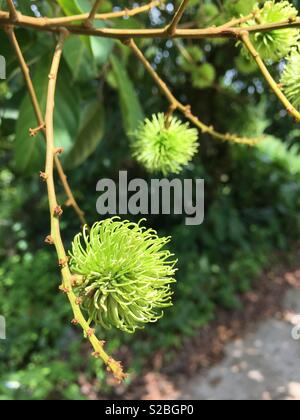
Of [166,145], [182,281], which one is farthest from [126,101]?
[182,281]

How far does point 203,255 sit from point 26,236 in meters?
0.97

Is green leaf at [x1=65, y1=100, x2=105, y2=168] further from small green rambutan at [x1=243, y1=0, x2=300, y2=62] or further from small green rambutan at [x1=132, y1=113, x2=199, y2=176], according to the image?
small green rambutan at [x1=243, y1=0, x2=300, y2=62]

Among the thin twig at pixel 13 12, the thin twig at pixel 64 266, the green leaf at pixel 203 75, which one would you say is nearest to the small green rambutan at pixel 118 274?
the thin twig at pixel 64 266

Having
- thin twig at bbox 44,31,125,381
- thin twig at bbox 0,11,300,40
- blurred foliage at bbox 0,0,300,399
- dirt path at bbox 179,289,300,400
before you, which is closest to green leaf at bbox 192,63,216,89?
blurred foliage at bbox 0,0,300,399

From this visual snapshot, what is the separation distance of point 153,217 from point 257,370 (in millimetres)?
934

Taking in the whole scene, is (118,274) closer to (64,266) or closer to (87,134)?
(64,266)

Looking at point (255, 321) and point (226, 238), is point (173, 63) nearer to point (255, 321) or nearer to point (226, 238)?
point (226, 238)

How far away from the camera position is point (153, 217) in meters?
2.68

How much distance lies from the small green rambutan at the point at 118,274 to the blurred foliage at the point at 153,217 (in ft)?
1.88

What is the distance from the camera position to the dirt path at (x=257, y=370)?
6.84 ft

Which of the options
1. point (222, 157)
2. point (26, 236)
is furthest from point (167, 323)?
point (222, 157)

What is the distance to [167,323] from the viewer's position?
7.85ft

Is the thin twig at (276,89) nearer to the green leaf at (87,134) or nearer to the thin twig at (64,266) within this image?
the thin twig at (64,266)

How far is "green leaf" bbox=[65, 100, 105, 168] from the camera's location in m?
1.29
